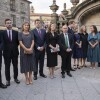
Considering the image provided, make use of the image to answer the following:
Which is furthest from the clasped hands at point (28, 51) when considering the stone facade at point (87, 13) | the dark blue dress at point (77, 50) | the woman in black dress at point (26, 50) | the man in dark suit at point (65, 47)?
the stone facade at point (87, 13)

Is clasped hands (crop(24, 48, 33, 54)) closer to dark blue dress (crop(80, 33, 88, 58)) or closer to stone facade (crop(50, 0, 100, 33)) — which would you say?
dark blue dress (crop(80, 33, 88, 58))

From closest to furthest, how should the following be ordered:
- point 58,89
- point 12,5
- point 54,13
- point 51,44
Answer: point 58,89
point 51,44
point 54,13
point 12,5

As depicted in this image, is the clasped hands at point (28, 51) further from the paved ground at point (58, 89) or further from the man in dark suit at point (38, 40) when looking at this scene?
the paved ground at point (58, 89)

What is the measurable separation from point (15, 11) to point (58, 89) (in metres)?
45.0

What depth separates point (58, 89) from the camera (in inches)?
323

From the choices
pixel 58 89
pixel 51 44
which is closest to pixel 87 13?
pixel 51 44

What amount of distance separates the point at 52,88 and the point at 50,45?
194 cm

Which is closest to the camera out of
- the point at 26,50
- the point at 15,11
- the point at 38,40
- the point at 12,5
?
the point at 26,50

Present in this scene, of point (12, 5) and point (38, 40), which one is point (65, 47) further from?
point (12, 5)

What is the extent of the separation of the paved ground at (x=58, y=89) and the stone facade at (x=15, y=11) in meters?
37.8

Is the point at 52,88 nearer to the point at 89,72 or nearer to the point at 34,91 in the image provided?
the point at 34,91

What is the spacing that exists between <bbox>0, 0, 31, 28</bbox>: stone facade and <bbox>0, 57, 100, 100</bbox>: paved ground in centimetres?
3784

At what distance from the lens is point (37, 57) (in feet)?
32.1

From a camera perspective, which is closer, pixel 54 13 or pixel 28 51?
pixel 28 51
